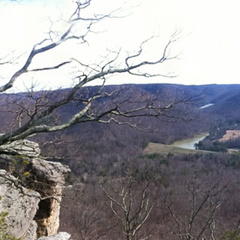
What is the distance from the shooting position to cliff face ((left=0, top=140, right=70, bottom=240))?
8.00 metres

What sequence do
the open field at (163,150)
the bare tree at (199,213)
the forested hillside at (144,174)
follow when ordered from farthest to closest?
the open field at (163,150) < the bare tree at (199,213) < the forested hillside at (144,174)

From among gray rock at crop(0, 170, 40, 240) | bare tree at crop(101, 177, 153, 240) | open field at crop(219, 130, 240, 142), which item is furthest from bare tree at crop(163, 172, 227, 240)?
open field at crop(219, 130, 240, 142)

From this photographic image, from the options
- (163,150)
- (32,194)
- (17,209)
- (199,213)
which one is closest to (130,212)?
(32,194)

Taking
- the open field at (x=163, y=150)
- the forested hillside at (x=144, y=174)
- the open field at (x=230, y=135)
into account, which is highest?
the forested hillside at (x=144, y=174)

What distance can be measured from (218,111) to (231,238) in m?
96.0

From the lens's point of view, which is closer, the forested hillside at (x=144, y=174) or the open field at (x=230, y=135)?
the forested hillside at (x=144, y=174)

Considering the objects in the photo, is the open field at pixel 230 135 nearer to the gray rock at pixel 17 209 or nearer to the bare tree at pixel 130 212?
the bare tree at pixel 130 212

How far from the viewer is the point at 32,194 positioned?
840cm

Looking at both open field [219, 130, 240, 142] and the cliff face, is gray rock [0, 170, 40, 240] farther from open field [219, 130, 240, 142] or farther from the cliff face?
open field [219, 130, 240, 142]

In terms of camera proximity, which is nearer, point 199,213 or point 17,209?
point 17,209

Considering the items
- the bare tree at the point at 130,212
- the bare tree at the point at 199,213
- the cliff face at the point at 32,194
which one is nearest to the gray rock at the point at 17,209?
the cliff face at the point at 32,194

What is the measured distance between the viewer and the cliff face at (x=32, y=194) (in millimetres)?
→ 7996

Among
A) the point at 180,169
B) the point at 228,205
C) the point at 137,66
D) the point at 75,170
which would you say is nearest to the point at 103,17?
the point at 137,66

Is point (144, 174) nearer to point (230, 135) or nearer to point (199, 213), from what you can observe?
point (199, 213)
